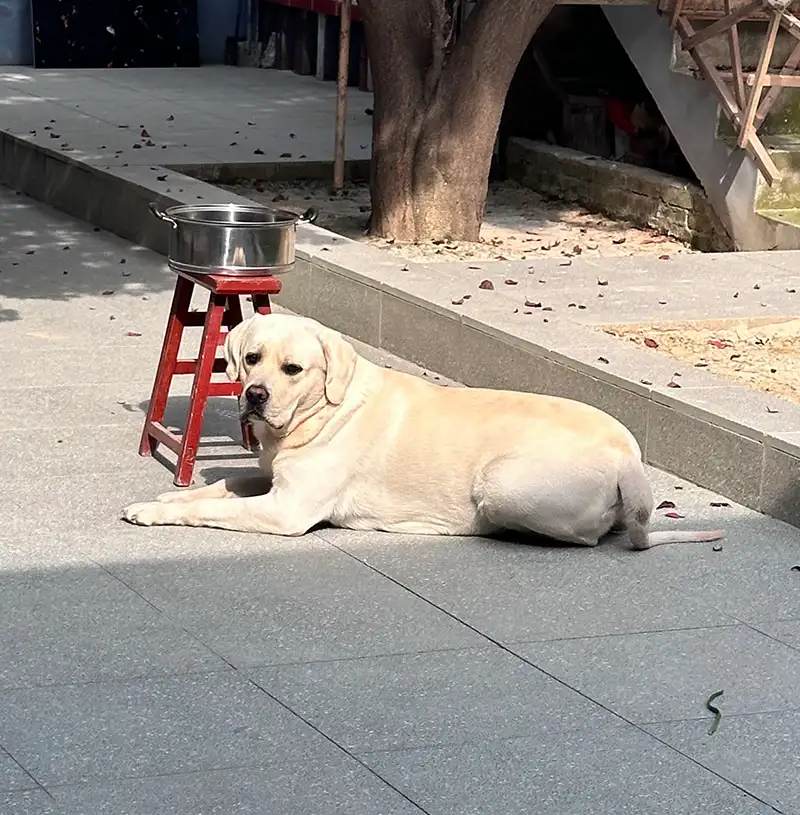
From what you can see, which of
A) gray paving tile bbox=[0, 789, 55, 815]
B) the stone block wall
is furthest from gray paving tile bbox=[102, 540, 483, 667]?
the stone block wall

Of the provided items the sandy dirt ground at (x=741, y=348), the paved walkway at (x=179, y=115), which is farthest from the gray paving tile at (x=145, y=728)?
the paved walkway at (x=179, y=115)

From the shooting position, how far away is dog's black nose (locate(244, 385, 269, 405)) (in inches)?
233

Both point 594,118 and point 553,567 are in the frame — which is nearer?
point 553,567

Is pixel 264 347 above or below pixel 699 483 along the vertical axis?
above

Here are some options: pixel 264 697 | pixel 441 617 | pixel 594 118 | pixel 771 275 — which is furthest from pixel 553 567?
pixel 594 118

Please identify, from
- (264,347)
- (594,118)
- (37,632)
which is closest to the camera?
(37,632)

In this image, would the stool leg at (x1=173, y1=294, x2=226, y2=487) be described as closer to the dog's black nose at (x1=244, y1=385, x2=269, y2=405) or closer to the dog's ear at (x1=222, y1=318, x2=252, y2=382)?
the dog's ear at (x1=222, y1=318, x2=252, y2=382)

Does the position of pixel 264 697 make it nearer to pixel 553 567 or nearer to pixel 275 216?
pixel 553 567

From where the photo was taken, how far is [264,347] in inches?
234

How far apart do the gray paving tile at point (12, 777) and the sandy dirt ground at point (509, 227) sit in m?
6.49

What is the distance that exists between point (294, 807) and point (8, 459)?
3192mm

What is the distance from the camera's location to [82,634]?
5.18 m

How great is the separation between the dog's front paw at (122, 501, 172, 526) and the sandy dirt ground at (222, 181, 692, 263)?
179 inches

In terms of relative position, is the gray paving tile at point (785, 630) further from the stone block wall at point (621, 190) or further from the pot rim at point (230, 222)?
the stone block wall at point (621, 190)
